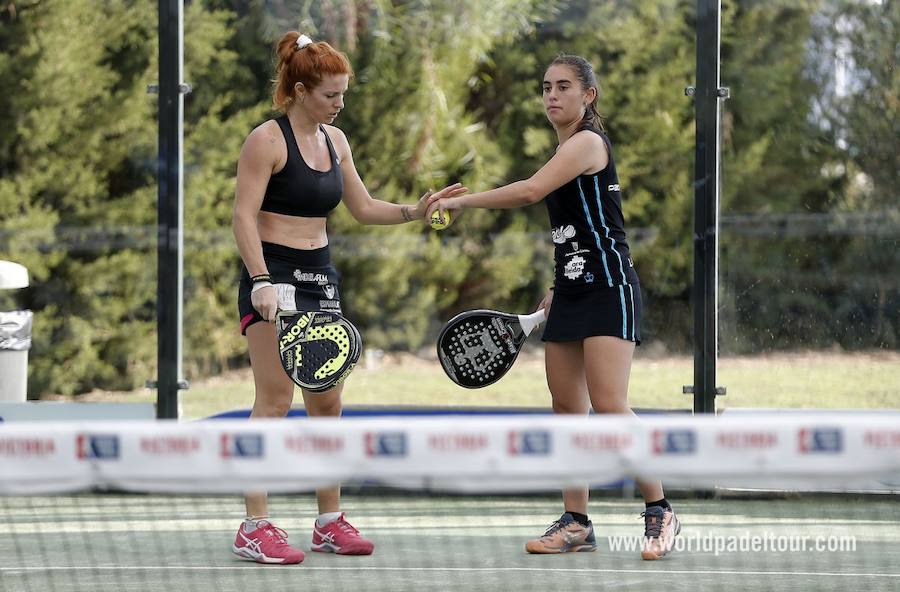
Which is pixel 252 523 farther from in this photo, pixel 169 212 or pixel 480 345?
pixel 169 212

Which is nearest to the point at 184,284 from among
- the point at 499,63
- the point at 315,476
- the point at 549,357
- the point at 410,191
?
the point at 410,191

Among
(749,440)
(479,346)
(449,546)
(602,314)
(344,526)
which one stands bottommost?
(449,546)

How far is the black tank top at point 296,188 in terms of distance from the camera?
190 inches

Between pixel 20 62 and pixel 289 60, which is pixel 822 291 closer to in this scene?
pixel 289 60

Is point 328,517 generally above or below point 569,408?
below

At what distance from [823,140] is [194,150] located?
271 centimetres

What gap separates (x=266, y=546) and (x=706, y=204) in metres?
2.57

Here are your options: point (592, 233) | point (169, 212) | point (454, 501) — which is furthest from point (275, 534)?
point (169, 212)

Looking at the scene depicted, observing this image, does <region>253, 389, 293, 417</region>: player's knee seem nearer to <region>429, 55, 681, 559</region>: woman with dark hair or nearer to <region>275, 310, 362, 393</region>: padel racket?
<region>275, 310, 362, 393</region>: padel racket

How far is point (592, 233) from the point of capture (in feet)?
15.9

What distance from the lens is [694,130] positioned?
635cm

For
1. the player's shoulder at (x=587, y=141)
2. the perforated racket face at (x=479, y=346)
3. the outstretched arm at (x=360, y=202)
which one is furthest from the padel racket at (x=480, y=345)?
the player's shoulder at (x=587, y=141)

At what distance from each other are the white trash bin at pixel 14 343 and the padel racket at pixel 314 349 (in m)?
2.34

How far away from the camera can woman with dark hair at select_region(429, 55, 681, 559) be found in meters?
4.79
